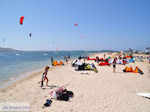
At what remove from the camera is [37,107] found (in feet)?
15.0

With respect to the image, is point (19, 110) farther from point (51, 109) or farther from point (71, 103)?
point (71, 103)

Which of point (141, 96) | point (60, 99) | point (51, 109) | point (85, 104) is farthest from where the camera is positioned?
point (141, 96)

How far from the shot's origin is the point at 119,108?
14.7ft

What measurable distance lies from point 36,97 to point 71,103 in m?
2.01

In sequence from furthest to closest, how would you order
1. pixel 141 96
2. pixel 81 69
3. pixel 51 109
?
pixel 81 69 → pixel 141 96 → pixel 51 109

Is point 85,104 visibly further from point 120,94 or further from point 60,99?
point 120,94

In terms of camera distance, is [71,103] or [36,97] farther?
[36,97]

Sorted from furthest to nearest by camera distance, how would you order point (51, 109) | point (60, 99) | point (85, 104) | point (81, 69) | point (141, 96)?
point (81, 69)
point (141, 96)
point (60, 99)
point (85, 104)
point (51, 109)

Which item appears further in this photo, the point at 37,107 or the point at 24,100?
the point at 24,100

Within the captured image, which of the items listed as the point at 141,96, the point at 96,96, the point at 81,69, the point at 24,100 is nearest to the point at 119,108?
the point at 96,96

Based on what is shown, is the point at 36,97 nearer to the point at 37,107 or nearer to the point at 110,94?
the point at 37,107

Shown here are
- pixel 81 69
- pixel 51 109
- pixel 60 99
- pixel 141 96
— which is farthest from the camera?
pixel 81 69

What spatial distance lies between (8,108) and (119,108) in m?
4.74

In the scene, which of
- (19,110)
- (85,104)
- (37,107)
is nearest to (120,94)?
(85,104)
